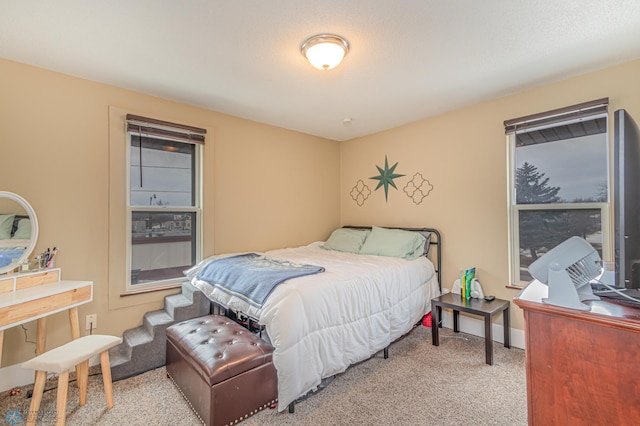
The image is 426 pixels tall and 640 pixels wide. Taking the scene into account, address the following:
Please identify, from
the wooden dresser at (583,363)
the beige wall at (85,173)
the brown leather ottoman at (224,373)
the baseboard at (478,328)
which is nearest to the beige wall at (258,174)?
the beige wall at (85,173)

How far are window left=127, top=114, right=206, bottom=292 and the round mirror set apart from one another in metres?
0.66

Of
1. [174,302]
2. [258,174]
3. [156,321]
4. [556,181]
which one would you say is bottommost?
[156,321]

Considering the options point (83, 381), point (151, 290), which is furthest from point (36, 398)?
point (151, 290)

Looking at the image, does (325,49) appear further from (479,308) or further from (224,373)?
(479,308)

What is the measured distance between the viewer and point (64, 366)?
161cm

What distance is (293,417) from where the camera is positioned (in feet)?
5.98

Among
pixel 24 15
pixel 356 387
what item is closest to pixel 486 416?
pixel 356 387

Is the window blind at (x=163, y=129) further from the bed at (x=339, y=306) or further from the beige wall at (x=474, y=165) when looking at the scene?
the beige wall at (x=474, y=165)

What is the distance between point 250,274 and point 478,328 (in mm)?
2444

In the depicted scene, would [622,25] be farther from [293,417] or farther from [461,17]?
[293,417]

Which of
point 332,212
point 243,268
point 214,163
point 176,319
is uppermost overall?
point 214,163

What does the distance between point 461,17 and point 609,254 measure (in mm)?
2169

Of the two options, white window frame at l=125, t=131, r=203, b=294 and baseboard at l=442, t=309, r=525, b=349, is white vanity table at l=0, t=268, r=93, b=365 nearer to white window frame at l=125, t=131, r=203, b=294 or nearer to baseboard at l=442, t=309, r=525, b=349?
white window frame at l=125, t=131, r=203, b=294

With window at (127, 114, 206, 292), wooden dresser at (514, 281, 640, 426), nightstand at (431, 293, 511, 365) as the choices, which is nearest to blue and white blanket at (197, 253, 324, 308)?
window at (127, 114, 206, 292)
